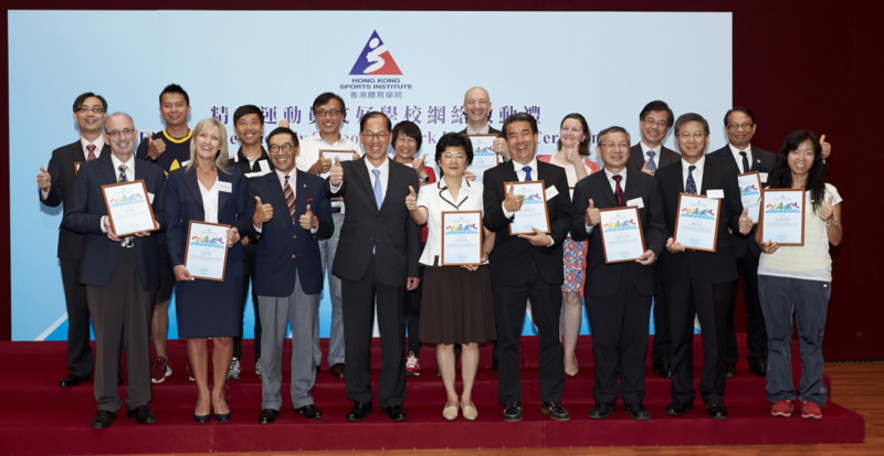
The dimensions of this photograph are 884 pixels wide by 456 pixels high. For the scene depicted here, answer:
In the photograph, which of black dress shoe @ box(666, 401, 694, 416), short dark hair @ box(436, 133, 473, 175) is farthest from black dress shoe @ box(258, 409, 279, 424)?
black dress shoe @ box(666, 401, 694, 416)

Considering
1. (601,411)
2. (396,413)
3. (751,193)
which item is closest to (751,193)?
(751,193)

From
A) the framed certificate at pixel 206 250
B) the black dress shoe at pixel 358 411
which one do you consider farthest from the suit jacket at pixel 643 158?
the framed certificate at pixel 206 250

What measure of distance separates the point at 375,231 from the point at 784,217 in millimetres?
2205

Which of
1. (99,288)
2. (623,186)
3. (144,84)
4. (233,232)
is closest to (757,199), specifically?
(623,186)

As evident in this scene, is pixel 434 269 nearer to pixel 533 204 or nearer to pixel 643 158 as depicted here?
pixel 533 204

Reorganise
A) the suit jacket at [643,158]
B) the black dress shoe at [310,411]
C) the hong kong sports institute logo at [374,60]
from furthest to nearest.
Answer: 1. the hong kong sports institute logo at [374,60]
2. the suit jacket at [643,158]
3. the black dress shoe at [310,411]

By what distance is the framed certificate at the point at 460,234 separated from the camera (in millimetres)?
4035

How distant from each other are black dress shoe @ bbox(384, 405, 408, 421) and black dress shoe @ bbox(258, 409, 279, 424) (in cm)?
62

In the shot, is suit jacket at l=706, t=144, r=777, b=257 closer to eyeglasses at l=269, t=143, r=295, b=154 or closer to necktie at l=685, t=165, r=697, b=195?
necktie at l=685, t=165, r=697, b=195

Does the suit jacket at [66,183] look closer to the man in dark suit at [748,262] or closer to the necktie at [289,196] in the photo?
the necktie at [289,196]

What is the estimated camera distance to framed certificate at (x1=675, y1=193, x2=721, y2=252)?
4.16 metres

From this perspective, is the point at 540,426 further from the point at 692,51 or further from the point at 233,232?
the point at 692,51

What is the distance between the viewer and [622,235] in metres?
4.15

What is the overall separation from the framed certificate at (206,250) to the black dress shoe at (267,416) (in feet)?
2.54
